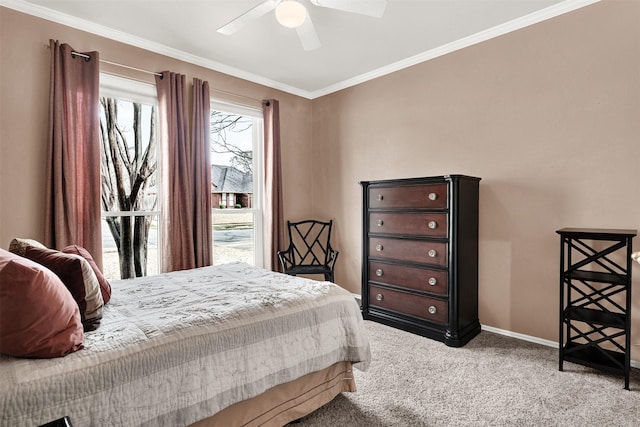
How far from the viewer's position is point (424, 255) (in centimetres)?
314

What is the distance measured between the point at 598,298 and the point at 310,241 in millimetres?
3088

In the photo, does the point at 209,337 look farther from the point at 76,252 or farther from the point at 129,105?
the point at 129,105

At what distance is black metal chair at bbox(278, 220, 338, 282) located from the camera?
4473 mm

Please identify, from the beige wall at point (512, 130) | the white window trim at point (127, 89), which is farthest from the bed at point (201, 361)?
the white window trim at point (127, 89)

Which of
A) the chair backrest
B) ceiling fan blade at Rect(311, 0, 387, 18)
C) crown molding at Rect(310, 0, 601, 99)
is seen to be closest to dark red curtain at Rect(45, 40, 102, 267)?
ceiling fan blade at Rect(311, 0, 387, 18)

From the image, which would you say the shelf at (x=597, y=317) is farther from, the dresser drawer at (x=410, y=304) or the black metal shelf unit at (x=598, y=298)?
the dresser drawer at (x=410, y=304)

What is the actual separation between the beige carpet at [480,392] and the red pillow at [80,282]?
118 cm

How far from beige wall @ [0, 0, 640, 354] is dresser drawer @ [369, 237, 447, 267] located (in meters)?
0.55

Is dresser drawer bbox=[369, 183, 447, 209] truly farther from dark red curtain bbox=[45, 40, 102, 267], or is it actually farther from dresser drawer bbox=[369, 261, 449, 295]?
dark red curtain bbox=[45, 40, 102, 267]

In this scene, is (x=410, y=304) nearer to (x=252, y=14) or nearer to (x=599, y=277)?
(x=599, y=277)

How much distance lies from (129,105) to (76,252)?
185cm

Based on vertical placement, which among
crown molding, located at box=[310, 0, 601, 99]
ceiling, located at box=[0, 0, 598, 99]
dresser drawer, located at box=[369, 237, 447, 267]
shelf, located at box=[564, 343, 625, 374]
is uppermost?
ceiling, located at box=[0, 0, 598, 99]

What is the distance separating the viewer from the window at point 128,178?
3.20m

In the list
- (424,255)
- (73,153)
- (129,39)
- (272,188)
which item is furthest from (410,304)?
(129,39)
